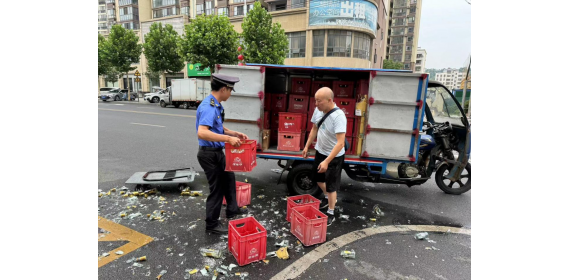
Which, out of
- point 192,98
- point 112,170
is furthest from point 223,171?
point 192,98

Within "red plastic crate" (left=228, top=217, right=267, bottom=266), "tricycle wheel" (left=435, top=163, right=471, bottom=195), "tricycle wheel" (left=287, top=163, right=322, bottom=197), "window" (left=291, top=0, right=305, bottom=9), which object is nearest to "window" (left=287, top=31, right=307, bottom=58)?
"window" (left=291, top=0, right=305, bottom=9)

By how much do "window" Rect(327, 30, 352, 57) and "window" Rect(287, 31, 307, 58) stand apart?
2909mm

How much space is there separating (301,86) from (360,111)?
62.0 inches

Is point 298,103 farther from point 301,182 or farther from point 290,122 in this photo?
point 301,182

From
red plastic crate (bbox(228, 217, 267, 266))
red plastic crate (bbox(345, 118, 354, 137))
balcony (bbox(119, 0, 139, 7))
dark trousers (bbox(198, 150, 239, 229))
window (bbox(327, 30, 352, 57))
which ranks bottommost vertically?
red plastic crate (bbox(228, 217, 267, 266))

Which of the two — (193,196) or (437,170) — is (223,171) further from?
(437,170)

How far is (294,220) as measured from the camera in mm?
3605

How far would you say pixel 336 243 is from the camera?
3.49 metres

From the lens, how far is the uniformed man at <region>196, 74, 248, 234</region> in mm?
3242

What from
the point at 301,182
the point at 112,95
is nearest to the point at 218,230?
the point at 301,182

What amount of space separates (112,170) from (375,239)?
5.79 metres

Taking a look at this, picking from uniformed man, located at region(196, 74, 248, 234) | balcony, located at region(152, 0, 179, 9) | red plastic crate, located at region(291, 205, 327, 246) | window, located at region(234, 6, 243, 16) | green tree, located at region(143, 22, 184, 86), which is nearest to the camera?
uniformed man, located at region(196, 74, 248, 234)

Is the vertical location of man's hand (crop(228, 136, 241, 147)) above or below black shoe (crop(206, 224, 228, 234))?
above

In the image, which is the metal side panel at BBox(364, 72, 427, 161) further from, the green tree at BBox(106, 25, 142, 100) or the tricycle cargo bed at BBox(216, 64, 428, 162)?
the green tree at BBox(106, 25, 142, 100)
